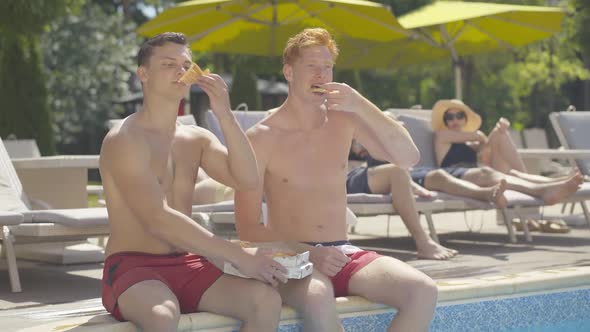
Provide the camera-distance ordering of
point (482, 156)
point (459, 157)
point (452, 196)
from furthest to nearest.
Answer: point (482, 156), point (459, 157), point (452, 196)

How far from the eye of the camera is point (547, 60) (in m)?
28.7

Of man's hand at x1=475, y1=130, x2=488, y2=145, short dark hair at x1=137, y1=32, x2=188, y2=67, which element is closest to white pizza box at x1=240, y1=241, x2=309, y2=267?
short dark hair at x1=137, y1=32, x2=188, y2=67

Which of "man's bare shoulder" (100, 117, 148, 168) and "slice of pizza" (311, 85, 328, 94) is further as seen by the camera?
"slice of pizza" (311, 85, 328, 94)

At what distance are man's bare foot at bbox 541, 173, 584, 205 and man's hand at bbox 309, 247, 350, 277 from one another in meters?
4.73

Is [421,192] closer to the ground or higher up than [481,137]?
closer to the ground

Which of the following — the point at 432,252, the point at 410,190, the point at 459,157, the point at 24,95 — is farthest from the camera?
the point at 24,95

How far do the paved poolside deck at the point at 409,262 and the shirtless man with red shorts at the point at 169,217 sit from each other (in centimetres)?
71

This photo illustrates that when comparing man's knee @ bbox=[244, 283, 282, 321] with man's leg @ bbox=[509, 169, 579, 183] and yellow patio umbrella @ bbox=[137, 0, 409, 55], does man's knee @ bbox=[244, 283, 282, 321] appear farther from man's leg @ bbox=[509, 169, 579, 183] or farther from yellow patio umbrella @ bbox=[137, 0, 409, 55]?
yellow patio umbrella @ bbox=[137, 0, 409, 55]

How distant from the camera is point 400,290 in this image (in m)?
3.86

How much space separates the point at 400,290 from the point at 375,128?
71 centimetres

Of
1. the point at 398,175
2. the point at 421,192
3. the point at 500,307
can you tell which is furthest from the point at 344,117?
the point at 421,192

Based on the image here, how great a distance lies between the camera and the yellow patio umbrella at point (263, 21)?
12.4 m

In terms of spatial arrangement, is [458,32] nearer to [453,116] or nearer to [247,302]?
[453,116]

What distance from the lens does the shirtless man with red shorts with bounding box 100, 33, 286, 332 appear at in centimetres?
343
